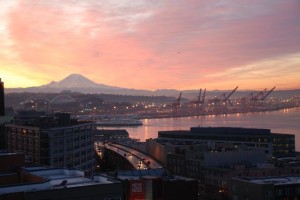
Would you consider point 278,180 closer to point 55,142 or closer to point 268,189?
point 268,189

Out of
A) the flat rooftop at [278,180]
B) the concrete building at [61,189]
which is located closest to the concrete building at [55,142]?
the flat rooftop at [278,180]

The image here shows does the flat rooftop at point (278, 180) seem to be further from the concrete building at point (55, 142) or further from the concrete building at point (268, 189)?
the concrete building at point (55, 142)

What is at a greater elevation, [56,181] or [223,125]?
[56,181]

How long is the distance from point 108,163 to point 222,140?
9.91 ft

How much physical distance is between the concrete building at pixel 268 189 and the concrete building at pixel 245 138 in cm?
512

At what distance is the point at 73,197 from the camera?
2.43 m

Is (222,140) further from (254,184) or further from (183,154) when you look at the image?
(254,184)

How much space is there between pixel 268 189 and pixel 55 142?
10.7 ft

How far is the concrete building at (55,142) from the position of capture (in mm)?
6723

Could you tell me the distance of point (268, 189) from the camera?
462cm

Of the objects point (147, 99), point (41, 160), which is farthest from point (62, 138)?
point (147, 99)

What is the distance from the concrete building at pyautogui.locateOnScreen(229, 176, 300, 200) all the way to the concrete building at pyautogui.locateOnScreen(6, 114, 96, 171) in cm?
274

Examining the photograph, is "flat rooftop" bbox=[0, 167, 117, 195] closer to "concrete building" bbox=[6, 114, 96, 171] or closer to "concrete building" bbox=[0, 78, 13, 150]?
"concrete building" bbox=[6, 114, 96, 171]

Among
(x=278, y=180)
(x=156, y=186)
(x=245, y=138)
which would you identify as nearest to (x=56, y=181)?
(x=156, y=186)
